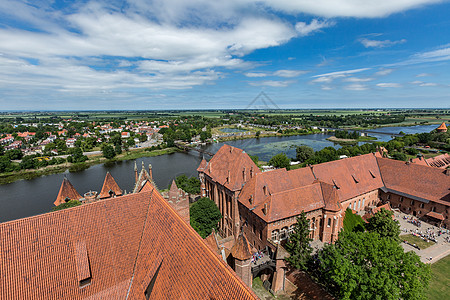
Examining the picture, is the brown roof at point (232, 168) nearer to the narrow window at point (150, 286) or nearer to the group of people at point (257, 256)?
the group of people at point (257, 256)

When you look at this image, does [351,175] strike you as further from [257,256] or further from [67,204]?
[67,204]

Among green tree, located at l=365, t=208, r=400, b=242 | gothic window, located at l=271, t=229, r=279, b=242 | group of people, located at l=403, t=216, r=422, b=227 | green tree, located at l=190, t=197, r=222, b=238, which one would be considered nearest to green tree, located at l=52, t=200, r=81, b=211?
green tree, located at l=190, t=197, r=222, b=238

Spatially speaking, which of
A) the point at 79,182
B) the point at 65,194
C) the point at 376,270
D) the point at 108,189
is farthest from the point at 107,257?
the point at 79,182

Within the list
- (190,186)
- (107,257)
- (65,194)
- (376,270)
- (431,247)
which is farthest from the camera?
(190,186)

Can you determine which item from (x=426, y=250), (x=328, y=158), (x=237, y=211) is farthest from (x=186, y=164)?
(x=426, y=250)

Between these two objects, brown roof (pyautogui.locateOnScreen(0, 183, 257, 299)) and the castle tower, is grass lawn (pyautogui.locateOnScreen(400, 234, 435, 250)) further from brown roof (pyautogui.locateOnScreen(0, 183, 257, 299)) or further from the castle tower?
brown roof (pyautogui.locateOnScreen(0, 183, 257, 299))

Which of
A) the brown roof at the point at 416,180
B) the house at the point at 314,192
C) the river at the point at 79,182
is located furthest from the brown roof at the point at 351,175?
the river at the point at 79,182
